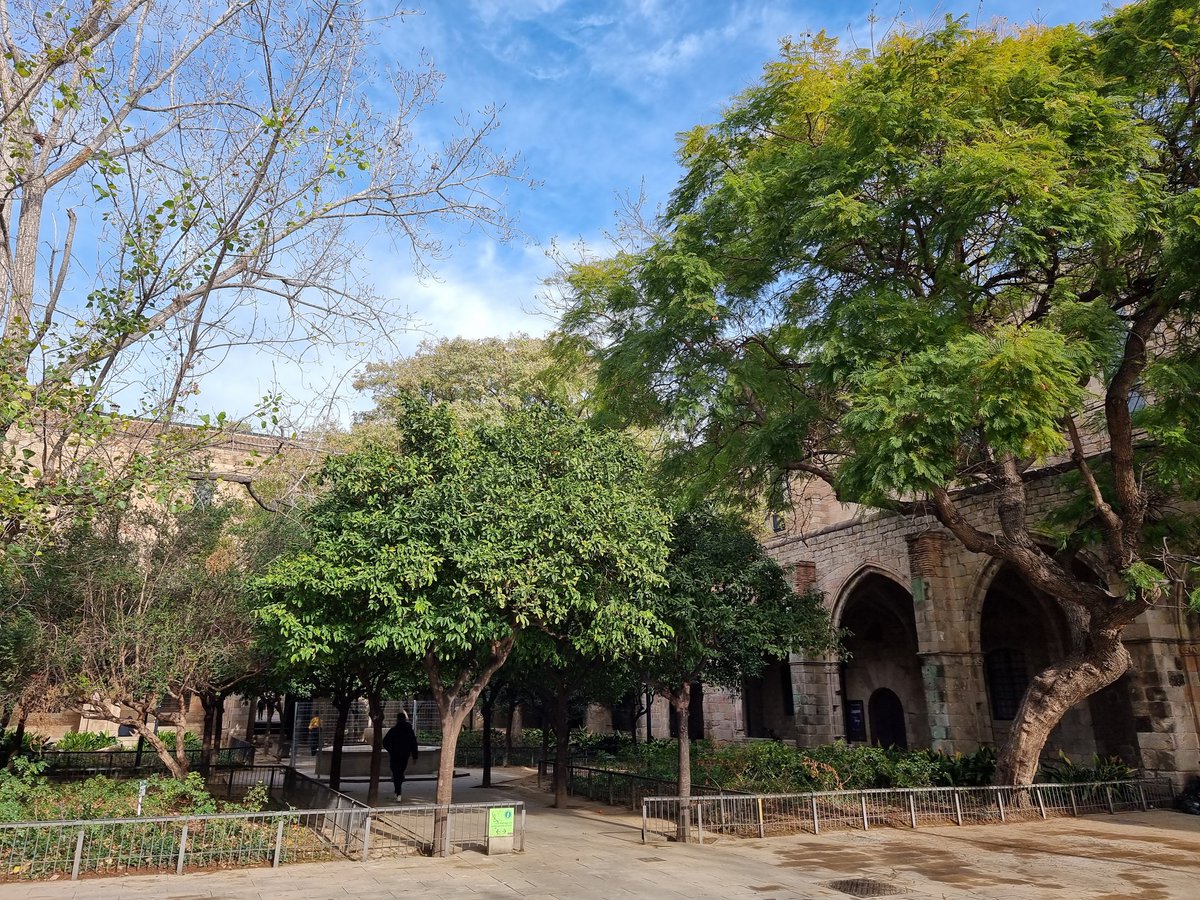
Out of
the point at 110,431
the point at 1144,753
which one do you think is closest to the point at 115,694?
the point at 110,431

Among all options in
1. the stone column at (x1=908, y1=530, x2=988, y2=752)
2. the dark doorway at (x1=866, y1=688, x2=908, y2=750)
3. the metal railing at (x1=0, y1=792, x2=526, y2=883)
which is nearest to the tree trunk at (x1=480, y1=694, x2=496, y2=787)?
the metal railing at (x1=0, y1=792, x2=526, y2=883)

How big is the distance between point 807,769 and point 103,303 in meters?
15.0

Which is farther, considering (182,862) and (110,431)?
(182,862)

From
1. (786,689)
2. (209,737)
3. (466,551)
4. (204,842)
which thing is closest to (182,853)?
(204,842)

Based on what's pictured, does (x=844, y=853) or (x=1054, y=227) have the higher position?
(x=1054, y=227)

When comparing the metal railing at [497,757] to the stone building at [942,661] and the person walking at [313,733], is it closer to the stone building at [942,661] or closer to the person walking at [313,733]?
the person walking at [313,733]

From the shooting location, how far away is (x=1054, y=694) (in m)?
14.4

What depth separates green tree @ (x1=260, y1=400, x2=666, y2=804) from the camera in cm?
1070

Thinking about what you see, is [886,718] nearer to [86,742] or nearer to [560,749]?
[560,749]

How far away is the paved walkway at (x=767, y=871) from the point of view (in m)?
8.82

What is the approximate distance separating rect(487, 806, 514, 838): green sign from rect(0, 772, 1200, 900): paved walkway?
38cm

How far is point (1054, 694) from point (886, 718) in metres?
13.4

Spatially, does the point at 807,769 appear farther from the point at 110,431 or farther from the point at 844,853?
the point at 110,431

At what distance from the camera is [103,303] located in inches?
331
